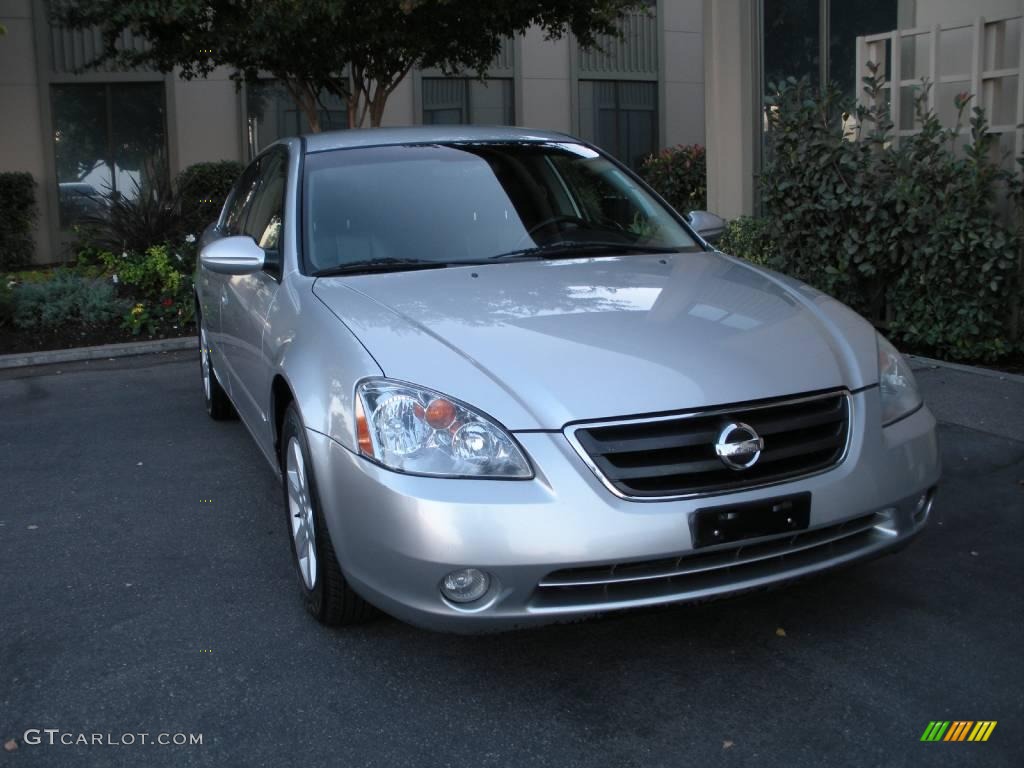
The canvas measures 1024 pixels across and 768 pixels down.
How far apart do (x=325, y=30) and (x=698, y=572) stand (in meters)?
9.80

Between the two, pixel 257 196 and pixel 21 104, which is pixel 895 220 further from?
pixel 21 104

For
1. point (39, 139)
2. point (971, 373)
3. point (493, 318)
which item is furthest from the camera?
point (39, 139)

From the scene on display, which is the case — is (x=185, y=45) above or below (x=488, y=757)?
above

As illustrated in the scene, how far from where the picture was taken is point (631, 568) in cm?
297

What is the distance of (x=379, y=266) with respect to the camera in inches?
162

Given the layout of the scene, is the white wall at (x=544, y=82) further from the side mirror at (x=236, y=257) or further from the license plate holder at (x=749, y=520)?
the license plate holder at (x=749, y=520)

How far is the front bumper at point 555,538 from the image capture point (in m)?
2.87

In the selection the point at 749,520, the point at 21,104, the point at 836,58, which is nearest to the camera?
the point at 749,520

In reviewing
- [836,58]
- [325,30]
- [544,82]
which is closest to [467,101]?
[544,82]

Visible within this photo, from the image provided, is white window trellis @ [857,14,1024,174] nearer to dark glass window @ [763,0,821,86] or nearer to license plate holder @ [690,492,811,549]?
dark glass window @ [763,0,821,86]

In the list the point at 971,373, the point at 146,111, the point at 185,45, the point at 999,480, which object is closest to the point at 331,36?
the point at 185,45

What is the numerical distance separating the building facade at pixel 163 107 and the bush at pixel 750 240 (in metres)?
5.92

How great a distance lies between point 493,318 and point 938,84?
18.2 ft

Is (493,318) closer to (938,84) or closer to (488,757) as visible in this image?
(488,757)
